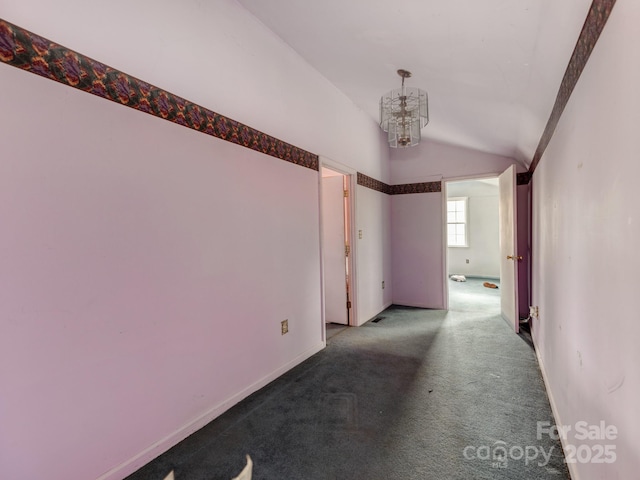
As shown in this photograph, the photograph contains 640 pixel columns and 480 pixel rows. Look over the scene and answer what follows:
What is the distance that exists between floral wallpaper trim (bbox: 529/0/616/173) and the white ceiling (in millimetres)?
49

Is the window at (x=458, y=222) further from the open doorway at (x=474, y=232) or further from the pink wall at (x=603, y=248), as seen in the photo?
the pink wall at (x=603, y=248)

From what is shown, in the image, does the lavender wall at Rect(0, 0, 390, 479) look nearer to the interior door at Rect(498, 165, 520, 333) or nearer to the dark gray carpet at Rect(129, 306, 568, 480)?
the dark gray carpet at Rect(129, 306, 568, 480)

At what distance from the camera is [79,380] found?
1404 mm

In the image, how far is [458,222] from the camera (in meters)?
8.34

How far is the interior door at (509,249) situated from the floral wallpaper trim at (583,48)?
70.2 inches

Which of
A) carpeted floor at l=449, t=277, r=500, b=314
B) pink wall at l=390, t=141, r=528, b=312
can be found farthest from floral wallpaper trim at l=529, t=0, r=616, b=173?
carpeted floor at l=449, t=277, r=500, b=314

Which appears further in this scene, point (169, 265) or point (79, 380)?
point (169, 265)

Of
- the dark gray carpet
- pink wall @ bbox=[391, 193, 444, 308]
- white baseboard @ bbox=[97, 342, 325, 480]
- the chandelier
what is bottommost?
the dark gray carpet

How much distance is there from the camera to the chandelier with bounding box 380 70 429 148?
8.43 ft

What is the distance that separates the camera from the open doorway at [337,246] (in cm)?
392

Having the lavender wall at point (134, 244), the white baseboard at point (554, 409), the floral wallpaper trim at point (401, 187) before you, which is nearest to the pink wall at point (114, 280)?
the lavender wall at point (134, 244)

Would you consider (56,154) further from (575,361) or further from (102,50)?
(575,361)

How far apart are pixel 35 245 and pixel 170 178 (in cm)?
70

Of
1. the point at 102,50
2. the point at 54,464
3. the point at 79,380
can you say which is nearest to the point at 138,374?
the point at 79,380
